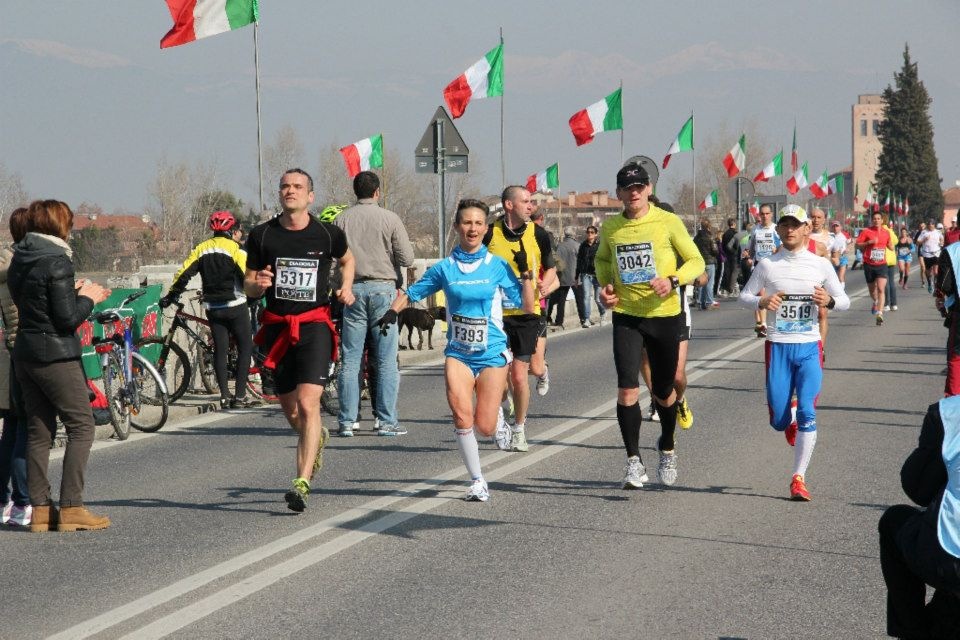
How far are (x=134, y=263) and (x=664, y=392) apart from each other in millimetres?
46969

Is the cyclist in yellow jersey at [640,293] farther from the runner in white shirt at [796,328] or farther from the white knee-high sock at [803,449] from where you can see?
the white knee-high sock at [803,449]

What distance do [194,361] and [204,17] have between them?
8.04 meters

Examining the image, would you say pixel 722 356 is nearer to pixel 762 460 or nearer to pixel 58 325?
pixel 762 460

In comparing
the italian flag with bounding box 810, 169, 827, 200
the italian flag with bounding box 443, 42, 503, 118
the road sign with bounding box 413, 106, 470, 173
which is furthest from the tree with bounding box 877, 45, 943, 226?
the road sign with bounding box 413, 106, 470, 173

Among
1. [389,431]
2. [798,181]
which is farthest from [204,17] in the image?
[798,181]

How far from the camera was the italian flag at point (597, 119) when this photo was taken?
113ft

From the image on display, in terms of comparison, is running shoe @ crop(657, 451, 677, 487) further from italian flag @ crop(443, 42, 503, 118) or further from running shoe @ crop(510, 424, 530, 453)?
italian flag @ crop(443, 42, 503, 118)

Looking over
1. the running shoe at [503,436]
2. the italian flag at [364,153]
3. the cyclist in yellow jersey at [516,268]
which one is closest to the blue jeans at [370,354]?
the cyclist in yellow jersey at [516,268]

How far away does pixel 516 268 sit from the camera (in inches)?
428

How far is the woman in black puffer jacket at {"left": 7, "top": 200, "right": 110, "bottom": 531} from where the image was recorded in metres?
7.98

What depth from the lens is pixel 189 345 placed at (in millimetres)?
15117

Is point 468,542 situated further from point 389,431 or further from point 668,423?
point 389,431

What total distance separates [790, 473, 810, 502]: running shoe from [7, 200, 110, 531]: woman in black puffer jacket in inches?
155

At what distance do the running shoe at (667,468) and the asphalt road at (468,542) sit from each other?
0.07 metres
